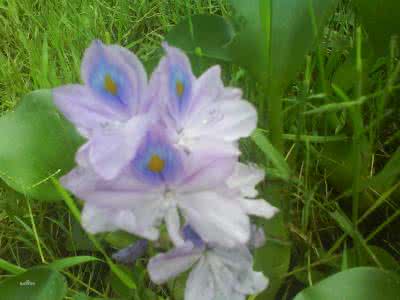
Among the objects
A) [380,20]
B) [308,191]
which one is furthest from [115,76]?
[380,20]

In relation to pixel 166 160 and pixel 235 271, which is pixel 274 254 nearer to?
pixel 235 271

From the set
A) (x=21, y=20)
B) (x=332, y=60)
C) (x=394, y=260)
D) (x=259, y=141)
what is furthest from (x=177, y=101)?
(x=21, y=20)

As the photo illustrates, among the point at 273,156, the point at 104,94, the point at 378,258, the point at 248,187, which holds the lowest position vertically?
the point at 378,258

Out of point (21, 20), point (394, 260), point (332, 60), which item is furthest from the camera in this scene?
point (21, 20)

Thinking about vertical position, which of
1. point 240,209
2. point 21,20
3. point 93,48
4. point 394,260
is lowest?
point 394,260

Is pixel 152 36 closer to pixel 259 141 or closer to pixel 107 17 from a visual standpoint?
pixel 107 17

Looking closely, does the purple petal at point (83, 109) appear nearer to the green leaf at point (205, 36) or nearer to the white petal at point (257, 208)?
the white petal at point (257, 208)
